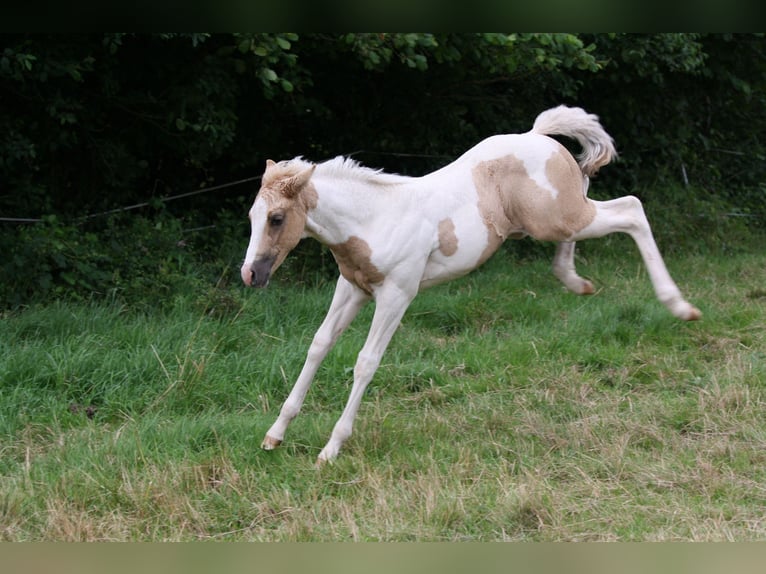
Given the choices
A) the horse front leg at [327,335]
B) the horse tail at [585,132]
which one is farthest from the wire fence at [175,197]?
the horse front leg at [327,335]

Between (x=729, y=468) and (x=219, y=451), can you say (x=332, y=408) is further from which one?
(x=729, y=468)

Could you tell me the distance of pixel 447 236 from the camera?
500cm

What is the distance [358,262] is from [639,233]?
1614mm

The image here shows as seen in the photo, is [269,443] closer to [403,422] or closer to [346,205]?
[403,422]

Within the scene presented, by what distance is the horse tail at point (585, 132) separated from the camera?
210 inches

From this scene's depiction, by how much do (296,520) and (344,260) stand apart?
1.51m

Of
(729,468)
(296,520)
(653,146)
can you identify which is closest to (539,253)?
(653,146)

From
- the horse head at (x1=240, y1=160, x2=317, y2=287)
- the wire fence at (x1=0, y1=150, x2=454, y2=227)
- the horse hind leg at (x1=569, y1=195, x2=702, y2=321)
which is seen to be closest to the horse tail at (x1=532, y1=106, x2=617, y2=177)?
the horse hind leg at (x1=569, y1=195, x2=702, y2=321)

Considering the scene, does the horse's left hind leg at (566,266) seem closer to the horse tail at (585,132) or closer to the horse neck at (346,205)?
the horse tail at (585,132)

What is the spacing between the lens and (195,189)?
9.84 m

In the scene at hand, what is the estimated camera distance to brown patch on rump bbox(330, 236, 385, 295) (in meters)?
4.90

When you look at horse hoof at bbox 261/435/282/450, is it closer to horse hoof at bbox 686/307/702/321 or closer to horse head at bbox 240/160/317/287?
horse head at bbox 240/160/317/287

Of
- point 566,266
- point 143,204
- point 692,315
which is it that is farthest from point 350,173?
point 143,204

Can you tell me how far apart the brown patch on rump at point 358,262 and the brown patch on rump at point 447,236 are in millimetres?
399
